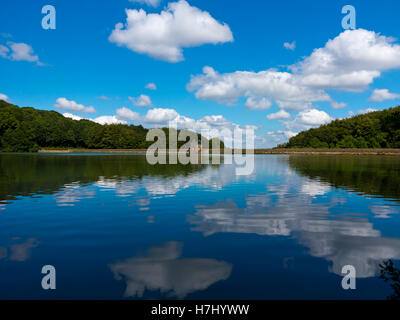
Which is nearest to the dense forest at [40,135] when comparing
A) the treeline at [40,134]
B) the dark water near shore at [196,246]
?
the treeline at [40,134]

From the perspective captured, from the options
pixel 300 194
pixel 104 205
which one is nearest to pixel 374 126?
pixel 300 194

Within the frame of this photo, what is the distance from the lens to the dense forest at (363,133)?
15838 centimetres

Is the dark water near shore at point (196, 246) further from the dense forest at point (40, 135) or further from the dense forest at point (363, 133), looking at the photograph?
the dense forest at point (363, 133)

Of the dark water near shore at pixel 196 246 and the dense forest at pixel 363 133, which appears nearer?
the dark water near shore at pixel 196 246

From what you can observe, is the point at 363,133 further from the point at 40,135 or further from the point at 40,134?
the point at 40,135

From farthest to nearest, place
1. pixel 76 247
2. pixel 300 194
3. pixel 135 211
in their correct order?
pixel 300 194 < pixel 135 211 < pixel 76 247

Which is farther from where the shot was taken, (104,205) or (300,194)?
(300,194)

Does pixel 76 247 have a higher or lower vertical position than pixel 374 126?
lower

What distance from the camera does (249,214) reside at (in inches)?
637

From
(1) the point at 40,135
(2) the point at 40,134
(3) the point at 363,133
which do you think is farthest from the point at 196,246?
(1) the point at 40,135

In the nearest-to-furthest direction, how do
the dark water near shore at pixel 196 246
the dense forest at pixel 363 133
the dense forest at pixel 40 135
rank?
the dark water near shore at pixel 196 246
the dense forest at pixel 40 135
the dense forest at pixel 363 133

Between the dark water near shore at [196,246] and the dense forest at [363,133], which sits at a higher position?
the dense forest at [363,133]

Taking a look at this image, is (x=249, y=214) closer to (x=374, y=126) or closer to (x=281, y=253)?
(x=281, y=253)
